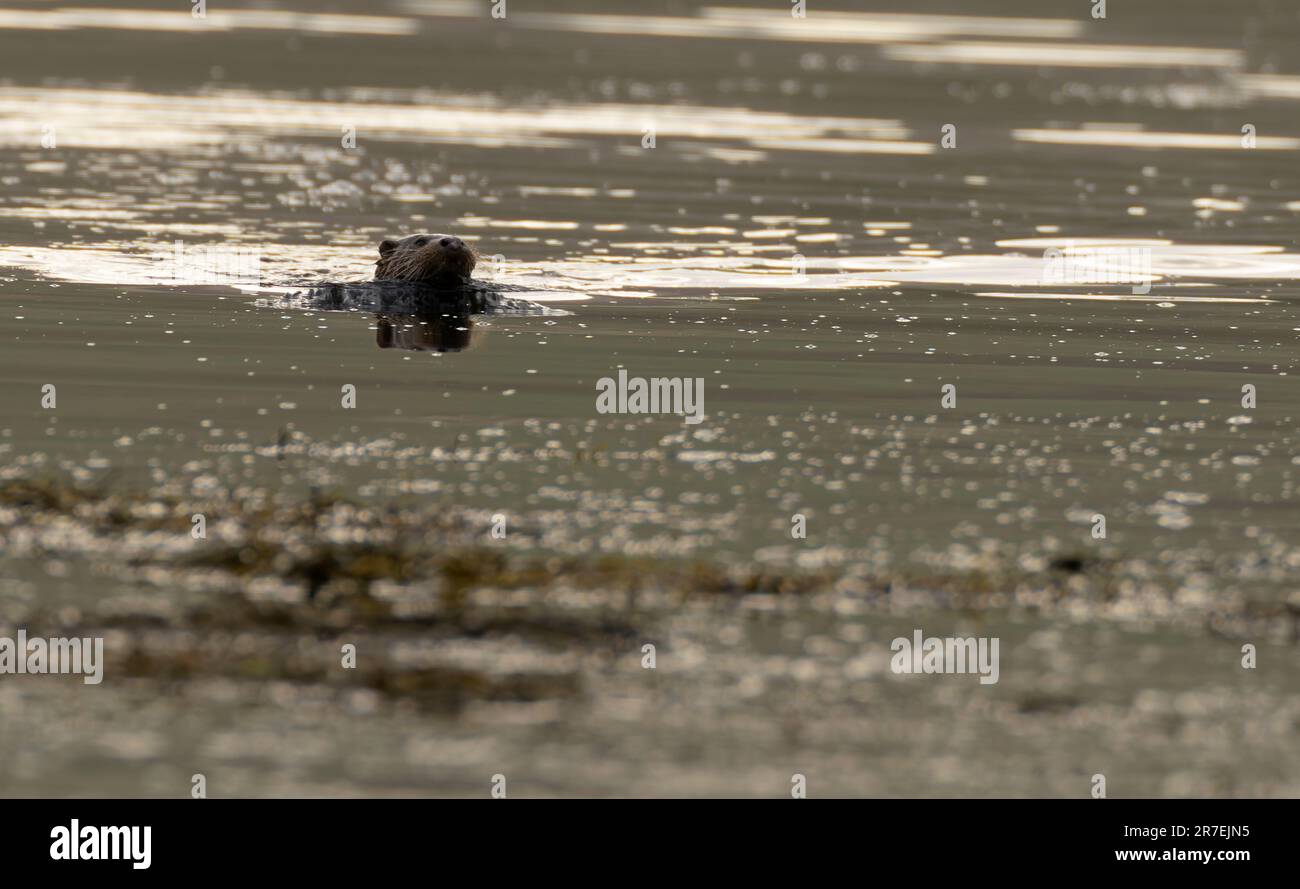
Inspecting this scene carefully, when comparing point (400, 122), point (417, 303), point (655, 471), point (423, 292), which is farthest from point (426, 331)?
point (400, 122)

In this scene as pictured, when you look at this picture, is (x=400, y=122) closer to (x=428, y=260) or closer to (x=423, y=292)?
(x=423, y=292)

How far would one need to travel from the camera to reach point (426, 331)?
21.1 meters

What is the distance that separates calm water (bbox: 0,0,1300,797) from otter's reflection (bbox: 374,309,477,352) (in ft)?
0.26

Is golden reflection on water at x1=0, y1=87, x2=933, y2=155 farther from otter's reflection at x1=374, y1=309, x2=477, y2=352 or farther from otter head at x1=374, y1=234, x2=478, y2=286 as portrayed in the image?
otter's reflection at x1=374, y1=309, x2=477, y2=352

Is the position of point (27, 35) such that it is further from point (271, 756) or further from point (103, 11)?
point (271, 756)

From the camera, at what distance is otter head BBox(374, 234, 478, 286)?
22.2 meters

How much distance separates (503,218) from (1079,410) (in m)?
12.4

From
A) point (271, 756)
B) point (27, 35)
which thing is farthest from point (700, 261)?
point (27, 35)

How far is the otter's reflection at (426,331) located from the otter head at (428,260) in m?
0.44

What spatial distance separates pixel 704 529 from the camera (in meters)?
14.0

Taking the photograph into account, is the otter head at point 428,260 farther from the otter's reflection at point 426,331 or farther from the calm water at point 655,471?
the calm water at point 655,471

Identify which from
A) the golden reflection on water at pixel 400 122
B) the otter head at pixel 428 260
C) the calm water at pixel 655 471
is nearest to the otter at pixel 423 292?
the otter head at pixel 428 260

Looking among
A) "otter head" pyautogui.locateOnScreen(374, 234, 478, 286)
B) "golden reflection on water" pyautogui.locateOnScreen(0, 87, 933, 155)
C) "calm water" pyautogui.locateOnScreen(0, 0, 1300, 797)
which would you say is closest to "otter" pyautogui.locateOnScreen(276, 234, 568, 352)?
"otter head" pyautogui.locateOnScreen(374, 234, 478, 286)

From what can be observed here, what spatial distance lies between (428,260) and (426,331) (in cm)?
141
